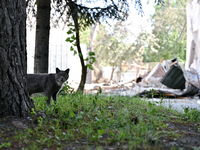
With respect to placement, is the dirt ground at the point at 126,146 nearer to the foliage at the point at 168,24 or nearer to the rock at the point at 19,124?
the rock at the point at 19,124

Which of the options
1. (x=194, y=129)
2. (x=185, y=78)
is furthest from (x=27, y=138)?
(x=185, y=78)

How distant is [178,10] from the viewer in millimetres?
26594

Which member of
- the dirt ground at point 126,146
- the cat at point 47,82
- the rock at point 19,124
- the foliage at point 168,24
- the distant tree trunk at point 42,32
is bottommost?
the dirt ground at point 126,146

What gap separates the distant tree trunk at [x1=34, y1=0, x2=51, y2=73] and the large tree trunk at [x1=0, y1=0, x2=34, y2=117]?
2.99 metres

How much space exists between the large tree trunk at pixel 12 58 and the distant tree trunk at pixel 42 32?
299 centimetres

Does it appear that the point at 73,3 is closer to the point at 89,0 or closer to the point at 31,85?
the point at 89,0

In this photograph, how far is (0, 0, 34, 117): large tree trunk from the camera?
2844mm

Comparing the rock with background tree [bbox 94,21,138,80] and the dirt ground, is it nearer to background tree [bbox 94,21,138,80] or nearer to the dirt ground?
the dirt ground

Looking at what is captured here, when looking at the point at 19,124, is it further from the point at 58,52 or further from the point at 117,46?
the point at 117,46

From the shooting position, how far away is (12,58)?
2.92m

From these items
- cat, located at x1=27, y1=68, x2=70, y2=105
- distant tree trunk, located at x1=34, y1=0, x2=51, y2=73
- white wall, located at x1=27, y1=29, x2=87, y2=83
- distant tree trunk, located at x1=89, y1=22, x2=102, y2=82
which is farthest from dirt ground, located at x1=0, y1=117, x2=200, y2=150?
distant tree trunk, located at x1=89, y1=22, x2=102, y2=82

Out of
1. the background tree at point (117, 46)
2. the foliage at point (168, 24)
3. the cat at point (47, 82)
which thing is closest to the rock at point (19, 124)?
the cat at point (47, 82)

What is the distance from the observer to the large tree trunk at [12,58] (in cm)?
284

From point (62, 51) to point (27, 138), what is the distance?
16.1m
